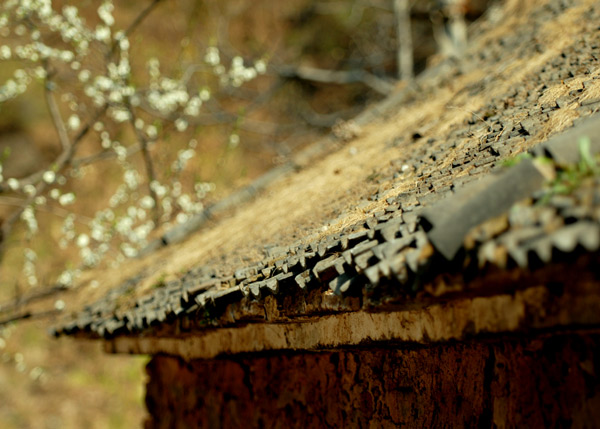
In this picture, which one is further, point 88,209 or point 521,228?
point 88,209

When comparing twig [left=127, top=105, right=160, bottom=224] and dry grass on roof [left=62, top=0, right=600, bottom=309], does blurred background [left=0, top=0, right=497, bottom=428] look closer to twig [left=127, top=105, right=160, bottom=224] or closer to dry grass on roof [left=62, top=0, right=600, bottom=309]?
twig [left=127, top=105, right=160, bottom=224]

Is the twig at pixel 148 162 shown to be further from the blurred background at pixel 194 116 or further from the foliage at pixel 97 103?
the blurred background at pixel 194 116

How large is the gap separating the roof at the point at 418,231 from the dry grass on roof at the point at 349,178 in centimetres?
2

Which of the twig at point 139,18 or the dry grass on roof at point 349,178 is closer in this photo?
the dry grass on roof at point 349,178

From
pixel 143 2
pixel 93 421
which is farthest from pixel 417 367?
pixel 143 2

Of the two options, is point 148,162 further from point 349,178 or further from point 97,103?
point 349,178

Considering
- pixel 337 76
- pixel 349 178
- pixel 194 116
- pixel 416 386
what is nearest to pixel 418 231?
pixel 416 386

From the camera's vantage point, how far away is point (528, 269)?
150 cm

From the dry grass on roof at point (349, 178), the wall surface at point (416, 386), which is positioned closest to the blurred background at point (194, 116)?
the dry grass on roof at point (349, 178)

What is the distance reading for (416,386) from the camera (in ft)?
8.48

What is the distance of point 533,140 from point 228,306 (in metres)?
1.56

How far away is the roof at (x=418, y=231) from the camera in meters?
1.63

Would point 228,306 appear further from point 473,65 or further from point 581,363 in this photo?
point 473,65

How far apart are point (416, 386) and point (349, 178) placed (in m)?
2.32
